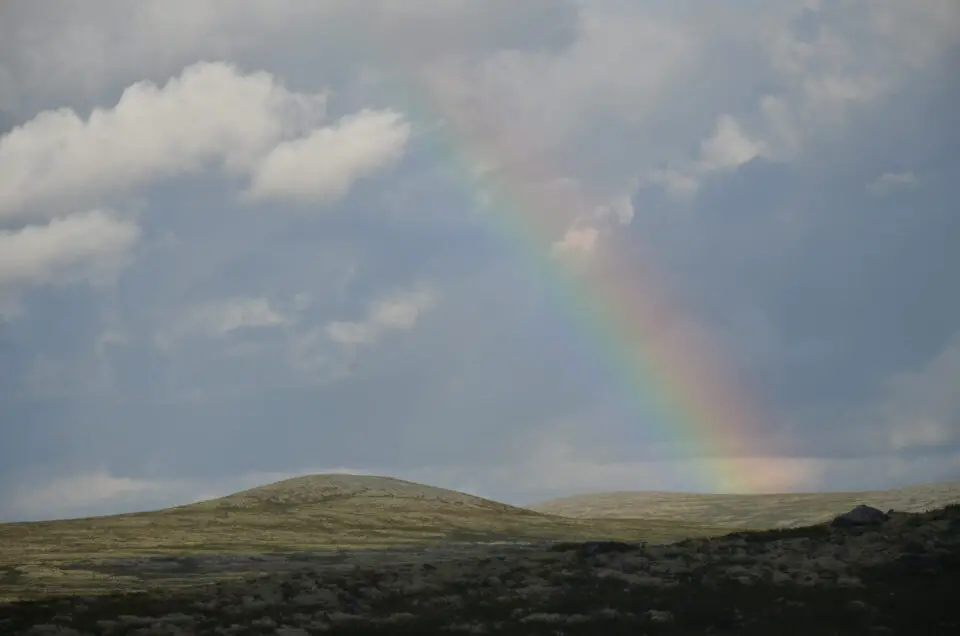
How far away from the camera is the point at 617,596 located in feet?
152

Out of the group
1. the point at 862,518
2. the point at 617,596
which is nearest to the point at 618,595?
the point at 617,596

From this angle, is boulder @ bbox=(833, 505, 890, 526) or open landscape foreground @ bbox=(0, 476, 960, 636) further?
boulder @ bbox=(833, 505, 890, 526)

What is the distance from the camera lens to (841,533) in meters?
56.5

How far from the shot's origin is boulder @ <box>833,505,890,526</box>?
59.5 metres

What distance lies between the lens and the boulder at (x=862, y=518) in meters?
59.5

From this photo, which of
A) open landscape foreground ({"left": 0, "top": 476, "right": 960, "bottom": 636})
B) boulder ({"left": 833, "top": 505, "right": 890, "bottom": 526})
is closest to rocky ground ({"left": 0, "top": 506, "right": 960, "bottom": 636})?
open landscape foreground ({"left": 0, "top": 476, "right": 960, "bottom": 636})

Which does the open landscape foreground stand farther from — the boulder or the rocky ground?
the boulder

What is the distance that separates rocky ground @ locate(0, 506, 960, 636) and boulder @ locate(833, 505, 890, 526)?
3.56 feet

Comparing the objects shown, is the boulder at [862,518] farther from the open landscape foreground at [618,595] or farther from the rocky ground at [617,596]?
the rocky ground at [617,596]

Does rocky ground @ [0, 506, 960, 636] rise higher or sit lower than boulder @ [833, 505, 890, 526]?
lower

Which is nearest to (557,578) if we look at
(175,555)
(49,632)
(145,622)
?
(145,622)

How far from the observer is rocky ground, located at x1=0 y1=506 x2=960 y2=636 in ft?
134

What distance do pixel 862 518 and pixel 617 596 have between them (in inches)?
858

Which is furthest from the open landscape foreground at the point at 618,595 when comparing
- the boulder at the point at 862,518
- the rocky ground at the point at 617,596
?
the boulder at the point at 862,518
